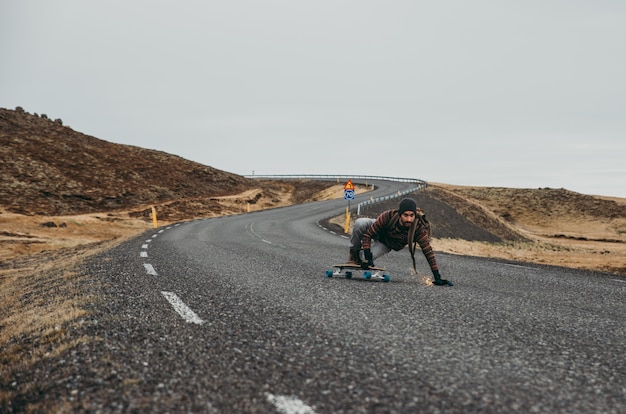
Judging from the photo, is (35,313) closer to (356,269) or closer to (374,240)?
(356,269)

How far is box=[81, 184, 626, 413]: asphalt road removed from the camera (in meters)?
3.03

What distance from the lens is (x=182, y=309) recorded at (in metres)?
5.50

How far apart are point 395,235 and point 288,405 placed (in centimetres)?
526

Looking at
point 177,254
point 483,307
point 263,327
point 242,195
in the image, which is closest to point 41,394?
point 263,327

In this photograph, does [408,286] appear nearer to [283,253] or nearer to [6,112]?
[283,253]

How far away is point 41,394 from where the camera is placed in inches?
128

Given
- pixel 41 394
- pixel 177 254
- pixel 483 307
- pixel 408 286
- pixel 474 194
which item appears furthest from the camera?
pixel 474 194

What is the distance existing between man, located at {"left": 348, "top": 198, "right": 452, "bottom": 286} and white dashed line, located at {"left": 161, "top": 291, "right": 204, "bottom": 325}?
3.43m

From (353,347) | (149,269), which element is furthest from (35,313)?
(353,347)

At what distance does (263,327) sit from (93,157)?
5289 centimetres

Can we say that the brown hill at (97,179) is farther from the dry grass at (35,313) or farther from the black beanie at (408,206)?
the black beanie at (408,206)

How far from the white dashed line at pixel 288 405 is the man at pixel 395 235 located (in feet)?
15.4

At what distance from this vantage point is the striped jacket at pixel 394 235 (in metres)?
7.62

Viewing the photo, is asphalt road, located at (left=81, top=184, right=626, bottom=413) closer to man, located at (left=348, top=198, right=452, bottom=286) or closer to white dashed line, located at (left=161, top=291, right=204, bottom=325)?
white dashed line, located at (left=161, top=291, right=204, bottom=325)
